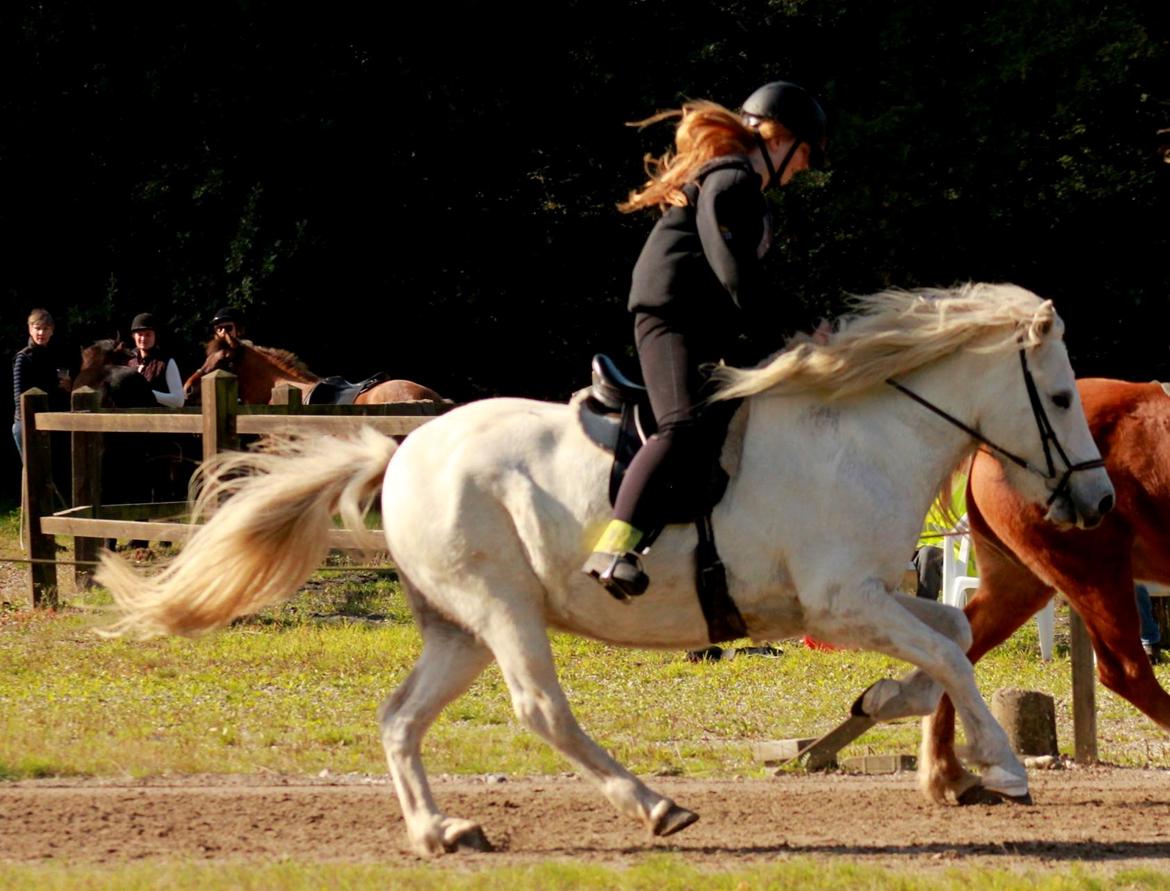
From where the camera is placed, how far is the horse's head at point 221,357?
55.2 feet

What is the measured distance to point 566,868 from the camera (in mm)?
5598

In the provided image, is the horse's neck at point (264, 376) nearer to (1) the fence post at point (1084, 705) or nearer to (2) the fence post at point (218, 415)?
(2) the fence post at point (218, 415)

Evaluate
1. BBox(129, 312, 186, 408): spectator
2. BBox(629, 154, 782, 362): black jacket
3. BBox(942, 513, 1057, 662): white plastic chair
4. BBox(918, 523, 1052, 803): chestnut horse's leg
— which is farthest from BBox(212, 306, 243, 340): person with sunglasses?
BBox(629, 154, 782, 362): black jacket

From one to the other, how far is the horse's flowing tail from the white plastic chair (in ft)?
20.1

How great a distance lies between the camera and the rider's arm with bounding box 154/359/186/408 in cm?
Answer: 1656

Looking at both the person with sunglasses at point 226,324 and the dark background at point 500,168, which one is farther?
the dark background at point 500,168

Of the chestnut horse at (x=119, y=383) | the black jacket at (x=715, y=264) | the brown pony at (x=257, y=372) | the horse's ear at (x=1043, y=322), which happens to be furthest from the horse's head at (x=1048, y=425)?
the brown pony at (x=257, y=372)

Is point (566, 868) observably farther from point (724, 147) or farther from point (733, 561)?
point (724, 147)

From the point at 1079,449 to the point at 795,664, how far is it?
578cm

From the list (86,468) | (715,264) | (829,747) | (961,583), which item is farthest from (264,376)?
(715,264)

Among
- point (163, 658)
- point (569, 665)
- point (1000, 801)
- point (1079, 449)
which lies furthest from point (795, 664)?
point (1079, 449)

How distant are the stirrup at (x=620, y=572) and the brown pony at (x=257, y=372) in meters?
11.0

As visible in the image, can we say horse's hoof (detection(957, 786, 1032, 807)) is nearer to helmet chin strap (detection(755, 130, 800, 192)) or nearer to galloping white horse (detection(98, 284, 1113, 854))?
galloping white horse (detection(98, 284, 1113, 854))

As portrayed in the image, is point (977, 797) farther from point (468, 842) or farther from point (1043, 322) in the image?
point (468, 842)
